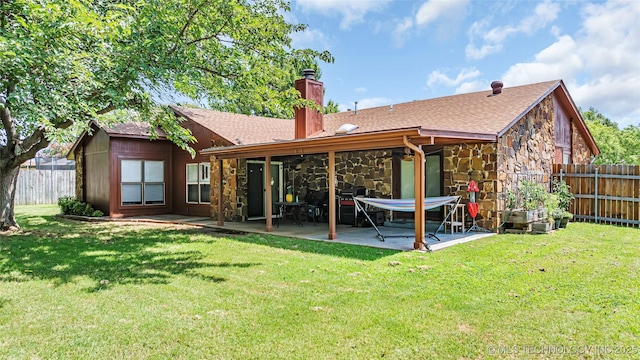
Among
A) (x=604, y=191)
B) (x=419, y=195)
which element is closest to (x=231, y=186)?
(x=419, y=195)

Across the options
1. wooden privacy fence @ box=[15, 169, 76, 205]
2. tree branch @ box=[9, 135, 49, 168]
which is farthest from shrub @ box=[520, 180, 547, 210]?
wooden privacy fence @ box=[15, 169, 76, 205]

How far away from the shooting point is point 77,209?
13258mm

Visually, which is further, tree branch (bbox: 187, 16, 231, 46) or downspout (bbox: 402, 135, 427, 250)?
tree branch (bbox: 187, 16, 231, 46)

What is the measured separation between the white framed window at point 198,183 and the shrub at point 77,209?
9.23 feet

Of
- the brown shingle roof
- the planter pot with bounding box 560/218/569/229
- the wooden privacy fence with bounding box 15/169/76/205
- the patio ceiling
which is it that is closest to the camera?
the patio ceiling

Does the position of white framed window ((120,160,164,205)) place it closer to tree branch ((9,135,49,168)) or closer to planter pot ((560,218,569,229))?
tree branch ((9,135,49,168))

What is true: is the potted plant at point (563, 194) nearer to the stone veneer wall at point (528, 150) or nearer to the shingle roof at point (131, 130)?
the stone veneer wall at point (528, 150)

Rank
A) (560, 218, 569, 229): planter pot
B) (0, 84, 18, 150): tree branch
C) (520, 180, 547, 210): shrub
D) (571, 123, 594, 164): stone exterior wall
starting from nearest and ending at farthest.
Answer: (0, 84, 18, 150): tree branch → (520, 180, 547, 210): shrub → (560, 218, 569, 229): planter pot → (571, 123, 594, 164): stone exterior wall

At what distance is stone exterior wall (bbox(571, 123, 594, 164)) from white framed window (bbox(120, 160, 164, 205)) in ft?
43.6

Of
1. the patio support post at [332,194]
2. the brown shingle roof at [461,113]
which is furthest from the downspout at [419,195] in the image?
the patio support post at [332,194]

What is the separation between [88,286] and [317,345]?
3188mm

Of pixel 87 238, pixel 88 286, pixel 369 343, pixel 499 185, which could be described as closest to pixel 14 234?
pixel 87 238

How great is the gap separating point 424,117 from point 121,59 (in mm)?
7403

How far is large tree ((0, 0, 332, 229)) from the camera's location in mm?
5289
